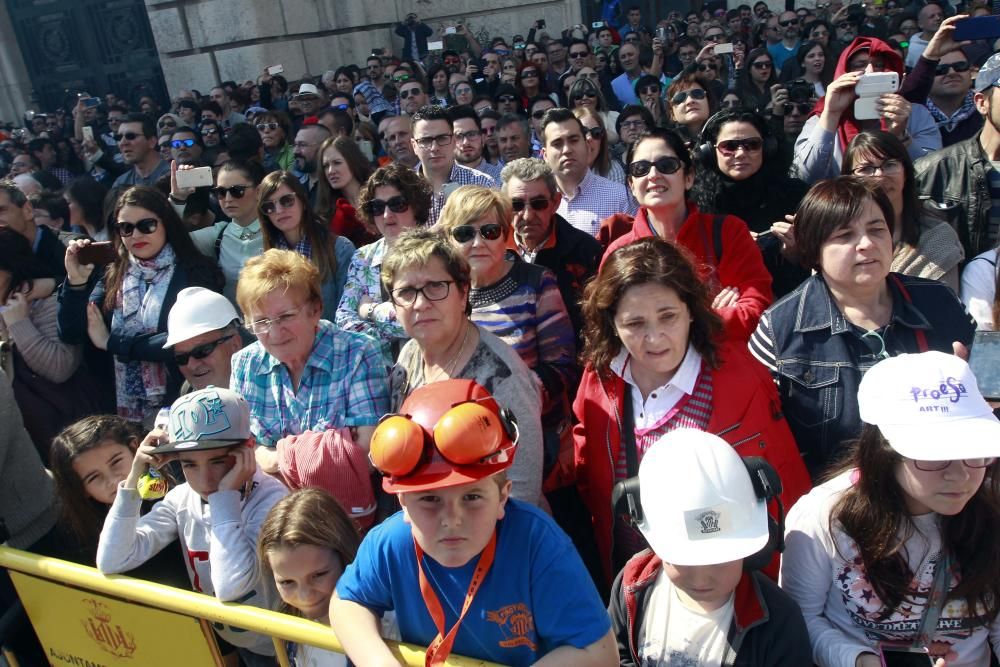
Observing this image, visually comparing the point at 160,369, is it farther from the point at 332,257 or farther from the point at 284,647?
the point at 284,647

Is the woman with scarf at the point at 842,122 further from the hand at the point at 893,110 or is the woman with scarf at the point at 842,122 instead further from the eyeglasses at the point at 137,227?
the eyeglasses at the point at 137,227

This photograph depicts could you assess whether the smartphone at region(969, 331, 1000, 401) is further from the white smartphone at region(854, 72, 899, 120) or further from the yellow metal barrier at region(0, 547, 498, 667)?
the white smartphone at region(854, 72, 899, 120)

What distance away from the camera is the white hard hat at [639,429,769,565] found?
1.73 m

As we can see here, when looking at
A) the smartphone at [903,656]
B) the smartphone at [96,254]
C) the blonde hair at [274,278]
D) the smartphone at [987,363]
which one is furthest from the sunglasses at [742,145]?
the smartphone at [96,254]

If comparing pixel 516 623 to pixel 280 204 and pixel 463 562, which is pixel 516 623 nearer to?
pixel 463 562

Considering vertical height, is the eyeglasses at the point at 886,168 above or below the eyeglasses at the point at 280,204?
below

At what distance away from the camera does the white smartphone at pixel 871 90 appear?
3.61m

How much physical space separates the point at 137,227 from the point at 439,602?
2857 millimetres

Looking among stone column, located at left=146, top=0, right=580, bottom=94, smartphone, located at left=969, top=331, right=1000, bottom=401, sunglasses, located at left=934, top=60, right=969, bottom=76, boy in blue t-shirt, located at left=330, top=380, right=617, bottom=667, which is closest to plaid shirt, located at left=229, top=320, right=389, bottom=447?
boy in blue t-shirt, located at left=330, top=380, right=617, bottom=667

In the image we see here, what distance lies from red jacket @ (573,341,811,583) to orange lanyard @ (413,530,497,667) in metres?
0.79

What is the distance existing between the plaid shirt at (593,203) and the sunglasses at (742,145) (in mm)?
847

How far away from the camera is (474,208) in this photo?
3.01 metres

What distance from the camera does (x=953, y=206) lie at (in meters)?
3.37

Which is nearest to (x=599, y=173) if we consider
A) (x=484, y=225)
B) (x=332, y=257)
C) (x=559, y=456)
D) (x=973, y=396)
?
(x=332, y=257)
